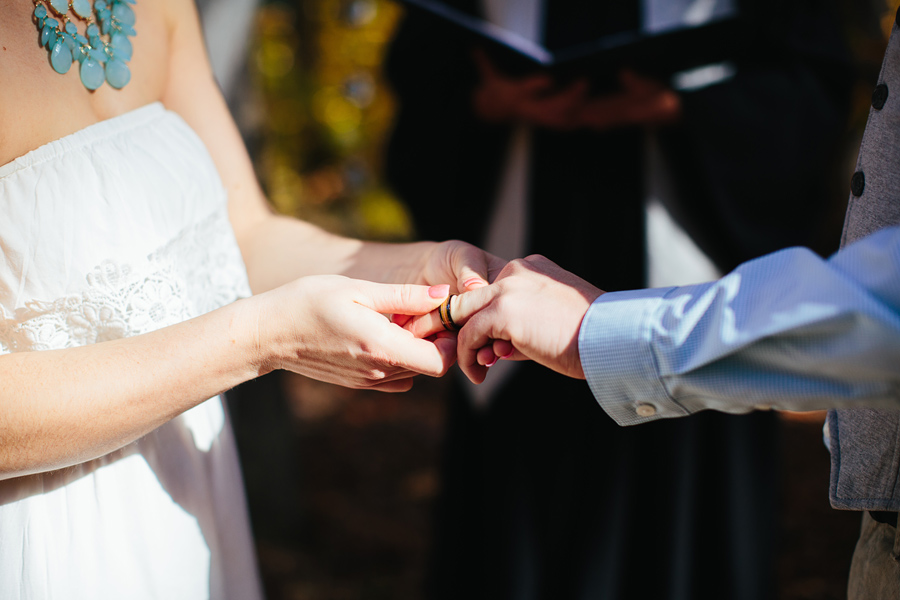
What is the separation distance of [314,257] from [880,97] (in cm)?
107

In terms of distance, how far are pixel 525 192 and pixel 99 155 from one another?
135cm

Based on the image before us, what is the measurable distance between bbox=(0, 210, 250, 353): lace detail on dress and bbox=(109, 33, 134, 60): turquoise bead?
31cm

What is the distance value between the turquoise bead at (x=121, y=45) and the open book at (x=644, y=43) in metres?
1.00

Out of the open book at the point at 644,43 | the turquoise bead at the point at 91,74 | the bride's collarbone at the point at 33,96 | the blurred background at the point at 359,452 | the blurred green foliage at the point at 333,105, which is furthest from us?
the blurred green foliage at the point at 333,105

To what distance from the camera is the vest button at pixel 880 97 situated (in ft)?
3.30

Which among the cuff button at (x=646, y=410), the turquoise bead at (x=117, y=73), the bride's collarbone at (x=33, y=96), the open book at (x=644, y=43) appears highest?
the open book at (x=644, y=43)

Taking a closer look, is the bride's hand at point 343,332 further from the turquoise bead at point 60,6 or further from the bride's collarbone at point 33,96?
the turquoise bead at point 60,6

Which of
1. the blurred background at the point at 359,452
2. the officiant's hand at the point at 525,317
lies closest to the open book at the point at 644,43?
the blurred background at the point at 359,452

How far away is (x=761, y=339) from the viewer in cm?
89

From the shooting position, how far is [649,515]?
6.76 feet

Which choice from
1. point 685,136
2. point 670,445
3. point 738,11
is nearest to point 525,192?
point 685,136

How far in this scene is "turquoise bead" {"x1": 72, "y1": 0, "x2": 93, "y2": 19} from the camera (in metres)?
1.05

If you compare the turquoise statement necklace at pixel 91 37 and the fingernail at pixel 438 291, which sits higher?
the turquoise statement necklace at pixel 91 37

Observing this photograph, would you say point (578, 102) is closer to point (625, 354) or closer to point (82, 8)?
point (625, 354)
